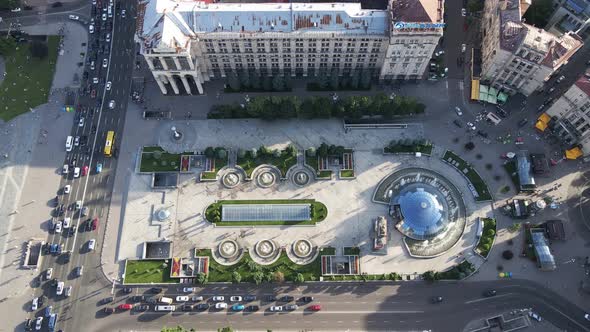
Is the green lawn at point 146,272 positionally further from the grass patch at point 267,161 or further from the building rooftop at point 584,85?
the building rooftop at point 584,85

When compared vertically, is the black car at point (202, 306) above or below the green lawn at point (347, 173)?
below

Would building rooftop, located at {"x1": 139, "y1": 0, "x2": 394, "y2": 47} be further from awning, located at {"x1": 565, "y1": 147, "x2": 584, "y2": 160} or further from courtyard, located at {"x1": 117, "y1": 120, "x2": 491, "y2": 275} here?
awning, located at {"x1": 565, "y1": 147, "x2": 584, "y2": 160}

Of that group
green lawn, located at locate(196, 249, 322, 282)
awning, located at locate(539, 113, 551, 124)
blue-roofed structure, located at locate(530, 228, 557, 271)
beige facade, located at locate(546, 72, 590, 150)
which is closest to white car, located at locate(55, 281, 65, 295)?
green lawn, located at locate(196, 249, 322, 282)

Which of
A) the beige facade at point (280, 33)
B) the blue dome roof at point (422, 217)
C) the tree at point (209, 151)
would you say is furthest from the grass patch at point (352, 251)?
the beige facade at point (280, 33)

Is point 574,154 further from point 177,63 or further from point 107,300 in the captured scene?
point 107,300

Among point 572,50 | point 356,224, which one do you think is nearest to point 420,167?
point 356,224

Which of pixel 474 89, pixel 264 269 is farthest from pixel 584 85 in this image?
pixel 264 269
